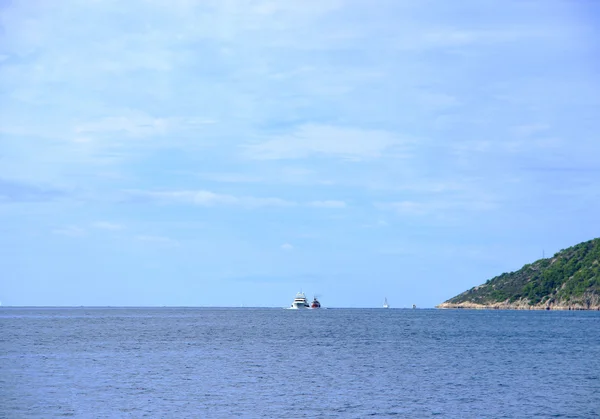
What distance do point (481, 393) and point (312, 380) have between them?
15748mm

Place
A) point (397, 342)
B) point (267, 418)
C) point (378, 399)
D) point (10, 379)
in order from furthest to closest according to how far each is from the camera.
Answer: point (397, 342) < point (10, 379) < point (378, 399) < point (267, 418)

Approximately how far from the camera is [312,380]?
6600 centimetres

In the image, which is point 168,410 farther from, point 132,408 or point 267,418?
point 267,418

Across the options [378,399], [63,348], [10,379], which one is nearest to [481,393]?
[378,399]

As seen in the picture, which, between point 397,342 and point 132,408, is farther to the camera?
point 397,342

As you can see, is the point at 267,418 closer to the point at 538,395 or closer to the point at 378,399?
the point at 378,399

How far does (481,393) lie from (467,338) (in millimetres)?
73735

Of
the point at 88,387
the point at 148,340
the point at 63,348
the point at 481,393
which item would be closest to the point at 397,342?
the point at 148,340

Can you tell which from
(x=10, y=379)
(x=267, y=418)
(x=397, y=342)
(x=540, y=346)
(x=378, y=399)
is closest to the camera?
(x=267, y=418)

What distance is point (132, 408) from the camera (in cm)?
4997

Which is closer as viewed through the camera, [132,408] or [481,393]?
[132,408]

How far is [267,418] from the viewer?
4722 centimetres

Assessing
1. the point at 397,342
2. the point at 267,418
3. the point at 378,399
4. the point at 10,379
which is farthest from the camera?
the point at 397,342

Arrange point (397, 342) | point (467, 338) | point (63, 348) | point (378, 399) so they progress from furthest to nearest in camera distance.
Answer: point (467, 338) < point (397, 342) < point (63, 348) < point (378, 399)
